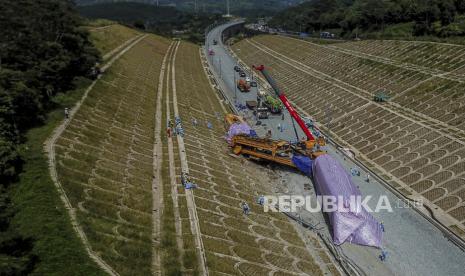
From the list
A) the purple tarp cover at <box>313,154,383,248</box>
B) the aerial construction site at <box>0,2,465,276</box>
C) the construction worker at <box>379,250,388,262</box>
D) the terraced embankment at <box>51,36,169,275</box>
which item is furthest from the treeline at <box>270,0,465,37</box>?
the construction worker at <box>379,250,388,262</box>

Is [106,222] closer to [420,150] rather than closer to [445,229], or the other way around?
[445,229]

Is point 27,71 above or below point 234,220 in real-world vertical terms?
above

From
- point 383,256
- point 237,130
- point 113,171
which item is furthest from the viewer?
point 237,130

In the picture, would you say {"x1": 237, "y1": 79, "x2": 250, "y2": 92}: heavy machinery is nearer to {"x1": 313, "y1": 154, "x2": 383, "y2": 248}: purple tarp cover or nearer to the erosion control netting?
the erosion control netting

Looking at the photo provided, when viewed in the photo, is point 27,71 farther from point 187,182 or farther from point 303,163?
point 303,163

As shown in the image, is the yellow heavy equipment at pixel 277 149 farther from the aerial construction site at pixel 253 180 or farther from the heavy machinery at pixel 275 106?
the heavy machinery at pixel 275 106

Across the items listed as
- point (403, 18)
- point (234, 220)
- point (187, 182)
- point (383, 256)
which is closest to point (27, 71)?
point (187, 182)

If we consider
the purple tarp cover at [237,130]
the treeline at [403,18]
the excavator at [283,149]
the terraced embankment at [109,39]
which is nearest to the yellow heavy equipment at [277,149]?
the excavator at [283,149]
